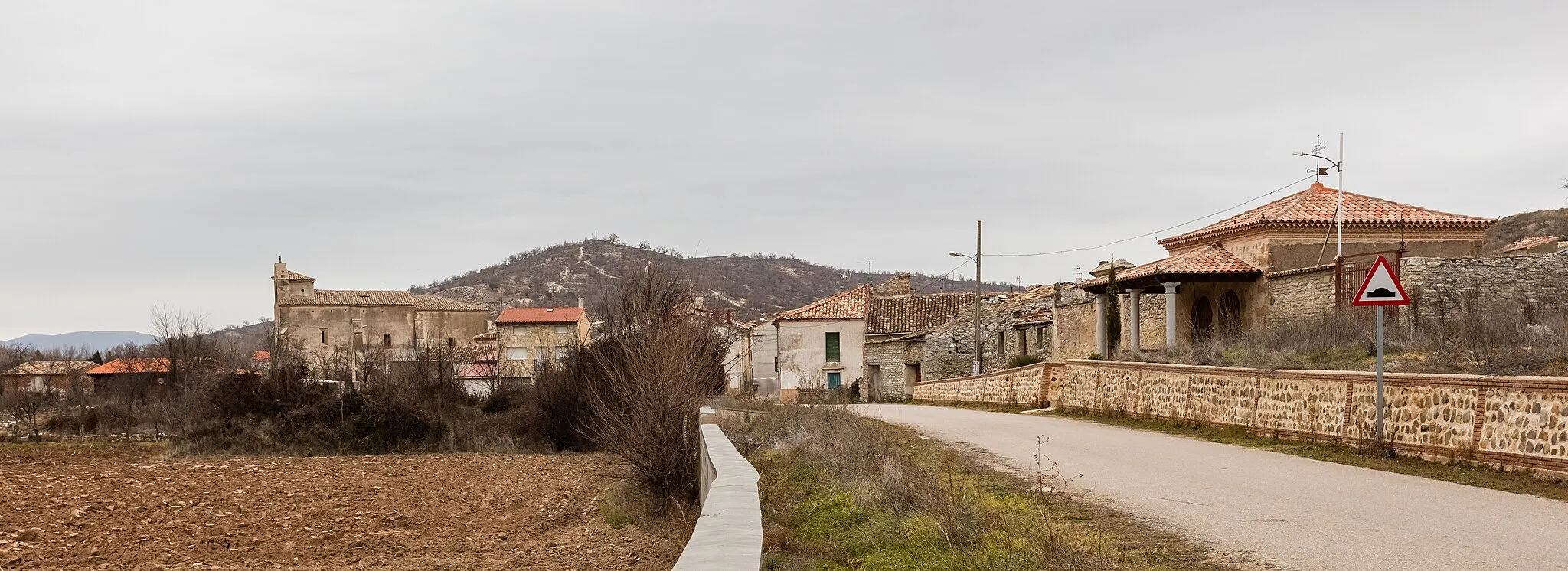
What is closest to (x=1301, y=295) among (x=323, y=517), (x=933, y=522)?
(x=323, y=517)

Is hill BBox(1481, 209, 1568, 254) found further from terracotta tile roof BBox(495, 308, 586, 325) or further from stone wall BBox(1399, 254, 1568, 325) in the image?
terracotta tile roof BBox(495, 308, 586, 325)

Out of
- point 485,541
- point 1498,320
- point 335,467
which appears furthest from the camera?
point 335,467

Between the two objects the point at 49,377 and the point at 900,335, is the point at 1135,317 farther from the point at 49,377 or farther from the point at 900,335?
the point at 49,377

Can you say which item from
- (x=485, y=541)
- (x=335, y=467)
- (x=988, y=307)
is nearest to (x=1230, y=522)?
(x=485, y=541)

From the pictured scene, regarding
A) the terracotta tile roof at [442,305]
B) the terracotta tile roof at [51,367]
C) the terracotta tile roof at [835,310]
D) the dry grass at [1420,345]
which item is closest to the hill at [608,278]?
the terracotta tile roof at [442,305]

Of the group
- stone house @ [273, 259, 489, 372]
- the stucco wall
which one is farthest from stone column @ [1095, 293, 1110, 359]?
stone house @ [273, 259, 489, 372]

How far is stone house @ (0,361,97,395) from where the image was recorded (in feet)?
209

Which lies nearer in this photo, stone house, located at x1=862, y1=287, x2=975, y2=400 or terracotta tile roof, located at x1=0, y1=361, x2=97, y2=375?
stone house, located at x1=862, y1=287, x2=975, y2=400

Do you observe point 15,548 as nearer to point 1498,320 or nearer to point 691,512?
point 691,512

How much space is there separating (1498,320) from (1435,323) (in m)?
2.25

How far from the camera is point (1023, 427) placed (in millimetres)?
21641

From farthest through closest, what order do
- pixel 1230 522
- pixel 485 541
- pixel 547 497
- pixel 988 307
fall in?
pixel 988 307
pixel 547 497
pixel 485 541
pixel 1230 522

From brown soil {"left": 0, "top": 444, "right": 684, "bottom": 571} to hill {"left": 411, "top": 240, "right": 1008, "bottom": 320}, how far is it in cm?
7976

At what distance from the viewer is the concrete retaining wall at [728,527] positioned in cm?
482
